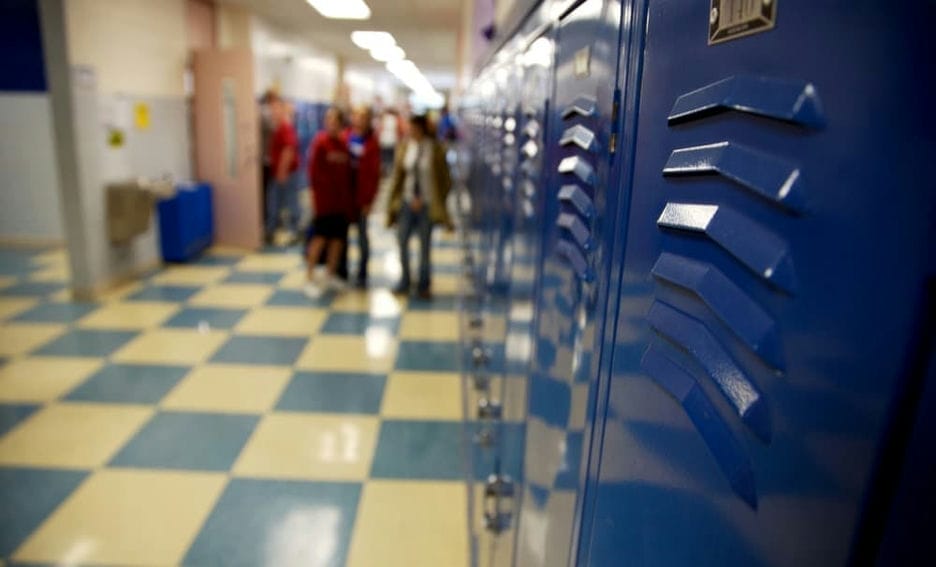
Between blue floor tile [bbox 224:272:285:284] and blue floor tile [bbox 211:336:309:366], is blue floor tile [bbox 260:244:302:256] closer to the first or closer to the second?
blue floor tile [bbox 224:272:285:284]

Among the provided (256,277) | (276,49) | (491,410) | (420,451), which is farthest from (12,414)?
(276,49)

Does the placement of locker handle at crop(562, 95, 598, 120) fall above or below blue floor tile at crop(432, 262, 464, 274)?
above

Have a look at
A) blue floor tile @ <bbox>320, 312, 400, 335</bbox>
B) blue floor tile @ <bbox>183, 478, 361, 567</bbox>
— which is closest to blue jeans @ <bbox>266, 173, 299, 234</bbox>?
blue floor tile @ <bbox>320, 312, 400, 335</bbox>

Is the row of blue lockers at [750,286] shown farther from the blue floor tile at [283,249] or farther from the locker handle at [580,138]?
the blue floor tile at [283,249]

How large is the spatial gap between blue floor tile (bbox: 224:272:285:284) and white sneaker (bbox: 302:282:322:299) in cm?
46

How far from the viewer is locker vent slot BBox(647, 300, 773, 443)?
1.33ft

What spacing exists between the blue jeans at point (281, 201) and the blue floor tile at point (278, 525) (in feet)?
17.2

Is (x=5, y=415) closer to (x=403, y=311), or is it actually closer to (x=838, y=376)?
(x=403, y=311)

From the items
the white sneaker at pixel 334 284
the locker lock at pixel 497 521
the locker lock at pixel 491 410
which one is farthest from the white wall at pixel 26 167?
the locker lock at pixel 497 521

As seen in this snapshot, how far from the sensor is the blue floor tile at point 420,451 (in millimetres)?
2754

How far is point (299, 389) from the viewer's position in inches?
140

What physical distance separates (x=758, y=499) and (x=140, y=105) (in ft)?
21.3

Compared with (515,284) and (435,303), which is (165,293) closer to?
(435,303)

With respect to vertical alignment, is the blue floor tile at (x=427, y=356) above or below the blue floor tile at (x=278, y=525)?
above
